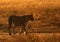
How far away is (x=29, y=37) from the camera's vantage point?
7.22ft

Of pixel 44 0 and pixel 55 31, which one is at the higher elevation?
pixel 44 0

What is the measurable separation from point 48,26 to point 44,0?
21 centimetres

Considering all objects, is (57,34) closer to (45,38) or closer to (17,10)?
(45,38)

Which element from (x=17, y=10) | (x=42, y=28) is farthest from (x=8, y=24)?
(x=42, y=28)

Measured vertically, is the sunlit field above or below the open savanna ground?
above

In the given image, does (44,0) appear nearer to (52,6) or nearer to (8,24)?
(52,6)

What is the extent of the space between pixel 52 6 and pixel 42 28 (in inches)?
7.8

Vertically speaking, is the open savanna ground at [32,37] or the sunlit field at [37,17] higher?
the sunlit field at [37,17]

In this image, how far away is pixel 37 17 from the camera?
217 centimetres

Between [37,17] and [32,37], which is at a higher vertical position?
[37,17]

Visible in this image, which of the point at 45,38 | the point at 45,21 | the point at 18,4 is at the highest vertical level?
the point at 18,4

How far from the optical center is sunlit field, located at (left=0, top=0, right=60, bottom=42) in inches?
85.4

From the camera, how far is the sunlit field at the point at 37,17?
2.17 m

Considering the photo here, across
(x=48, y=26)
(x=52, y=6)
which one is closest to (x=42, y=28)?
(x=48, y=26)
